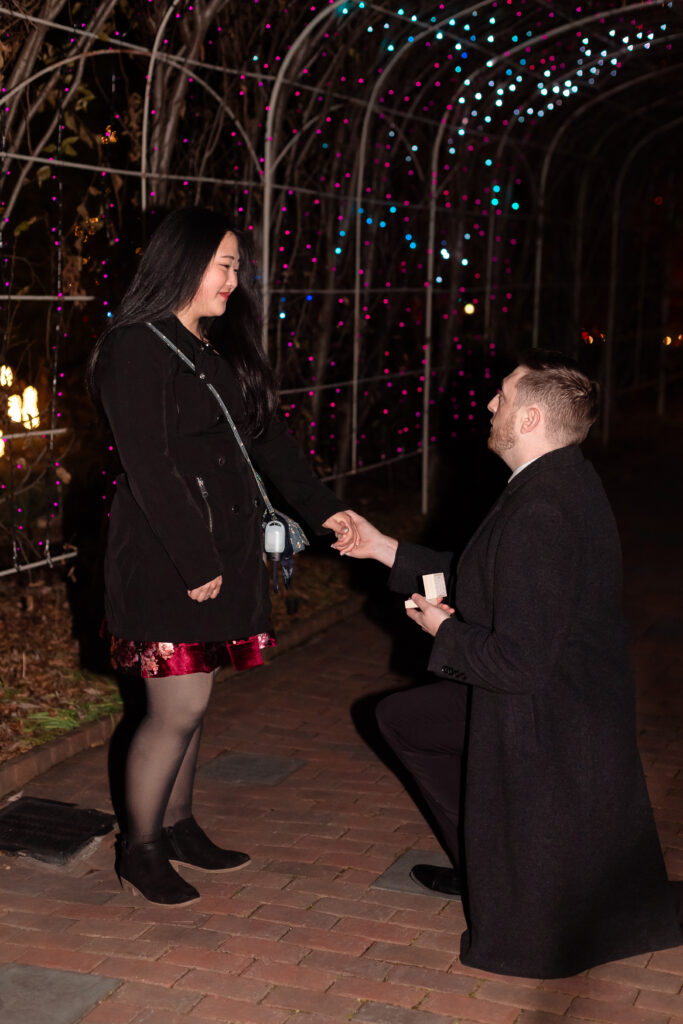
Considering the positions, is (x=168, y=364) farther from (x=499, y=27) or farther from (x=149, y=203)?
(x=499, y=27)

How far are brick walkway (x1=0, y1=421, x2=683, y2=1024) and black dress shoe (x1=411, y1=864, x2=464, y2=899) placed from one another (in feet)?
0.20

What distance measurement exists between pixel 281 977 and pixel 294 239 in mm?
6481

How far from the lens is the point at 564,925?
3.36m

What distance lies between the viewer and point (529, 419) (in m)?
3.31

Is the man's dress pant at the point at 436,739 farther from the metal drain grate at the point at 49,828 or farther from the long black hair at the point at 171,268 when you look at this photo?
the long black hair at the point at 171,268

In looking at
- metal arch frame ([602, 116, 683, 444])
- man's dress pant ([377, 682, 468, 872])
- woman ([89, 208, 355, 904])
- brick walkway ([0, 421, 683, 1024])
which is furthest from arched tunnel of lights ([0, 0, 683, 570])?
man's dress pant ([377, 682, 468, 872])

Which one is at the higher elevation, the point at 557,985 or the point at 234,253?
the point at 234,253

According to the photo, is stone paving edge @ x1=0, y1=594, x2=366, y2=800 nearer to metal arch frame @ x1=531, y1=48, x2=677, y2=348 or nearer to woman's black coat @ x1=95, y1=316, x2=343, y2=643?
woman's black coat @ x1=95, y1=316, x2=343, y2=643

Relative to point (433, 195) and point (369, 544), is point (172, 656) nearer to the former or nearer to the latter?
point (369, 544)

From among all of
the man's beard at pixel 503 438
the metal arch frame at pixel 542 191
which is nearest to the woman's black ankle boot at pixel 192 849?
the man's beard at pixel 503 438

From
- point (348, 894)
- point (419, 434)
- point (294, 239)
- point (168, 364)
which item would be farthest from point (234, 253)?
point (419, 434)

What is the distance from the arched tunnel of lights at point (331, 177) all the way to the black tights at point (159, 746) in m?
2.67

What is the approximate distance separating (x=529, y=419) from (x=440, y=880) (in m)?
1.54

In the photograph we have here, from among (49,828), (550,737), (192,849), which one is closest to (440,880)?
(192,849)
